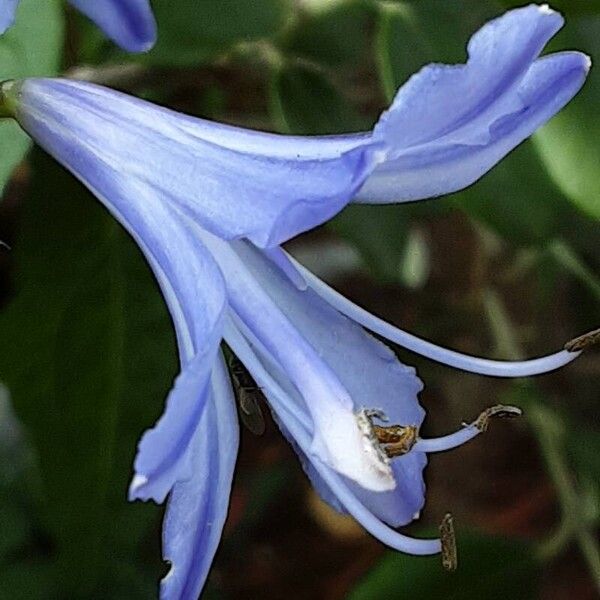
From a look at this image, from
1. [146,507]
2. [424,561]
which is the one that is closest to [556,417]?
[424,561]

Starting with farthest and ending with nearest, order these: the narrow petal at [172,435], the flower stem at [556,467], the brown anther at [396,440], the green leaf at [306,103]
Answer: the flower stem at [556,467], the green leaf at [306,103], the brown anther at [396,440], the narrow petal at [172,435]

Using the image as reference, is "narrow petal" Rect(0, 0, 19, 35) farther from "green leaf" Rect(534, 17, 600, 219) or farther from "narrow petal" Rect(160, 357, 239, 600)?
"green leaf" Rect(534, 17, 600, 219)

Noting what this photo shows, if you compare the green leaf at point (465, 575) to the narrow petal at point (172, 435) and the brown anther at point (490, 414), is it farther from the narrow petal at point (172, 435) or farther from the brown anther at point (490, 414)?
the narrow petal at point (172, 435)

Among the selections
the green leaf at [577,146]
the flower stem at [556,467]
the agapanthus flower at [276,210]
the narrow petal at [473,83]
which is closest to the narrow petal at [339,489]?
the agapanthus flower at [276,210]

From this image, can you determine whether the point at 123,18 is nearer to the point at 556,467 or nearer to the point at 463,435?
the point at 463,435

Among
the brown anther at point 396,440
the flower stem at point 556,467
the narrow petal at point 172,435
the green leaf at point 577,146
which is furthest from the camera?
the flower stem at point 556,467

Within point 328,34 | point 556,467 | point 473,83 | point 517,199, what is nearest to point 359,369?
point 473,83

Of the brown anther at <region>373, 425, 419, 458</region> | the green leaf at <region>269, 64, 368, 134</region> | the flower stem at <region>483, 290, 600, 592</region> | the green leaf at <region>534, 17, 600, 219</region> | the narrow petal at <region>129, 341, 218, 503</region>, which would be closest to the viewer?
the narrow petal at <region>129, 341, 218, 503</region>

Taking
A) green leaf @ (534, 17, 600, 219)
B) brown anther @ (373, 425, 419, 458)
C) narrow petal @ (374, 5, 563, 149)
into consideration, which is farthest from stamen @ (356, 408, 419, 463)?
green leaf @ (534, 17, 600, 219)
